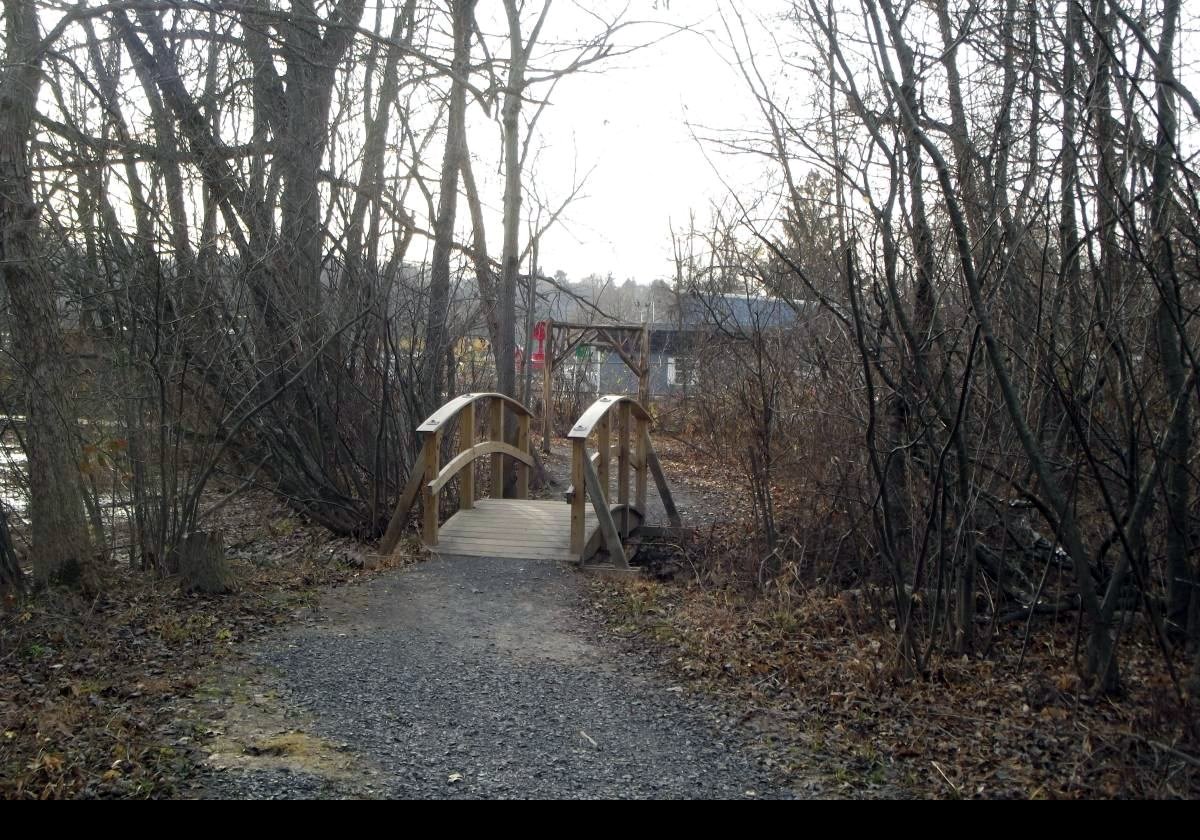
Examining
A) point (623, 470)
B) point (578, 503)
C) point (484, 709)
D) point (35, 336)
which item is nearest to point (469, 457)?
point (578, 503)

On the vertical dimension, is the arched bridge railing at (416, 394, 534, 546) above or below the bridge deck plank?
above

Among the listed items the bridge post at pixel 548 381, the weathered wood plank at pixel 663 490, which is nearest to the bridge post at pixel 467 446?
the weathered wood plank at pixel 663 490

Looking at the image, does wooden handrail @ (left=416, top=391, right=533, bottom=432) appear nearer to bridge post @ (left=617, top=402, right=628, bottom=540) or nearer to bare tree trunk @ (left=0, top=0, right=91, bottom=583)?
bridge post @ (left=617, top=402, right=628, bottom=540)

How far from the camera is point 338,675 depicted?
5.54m

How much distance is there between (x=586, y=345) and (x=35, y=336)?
1378 cm

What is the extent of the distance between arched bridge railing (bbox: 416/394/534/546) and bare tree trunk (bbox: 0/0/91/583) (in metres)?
2.54

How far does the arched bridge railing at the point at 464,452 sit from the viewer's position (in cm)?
870

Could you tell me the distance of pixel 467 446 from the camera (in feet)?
31.8

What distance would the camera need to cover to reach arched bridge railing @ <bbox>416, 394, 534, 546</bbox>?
870 centimetres

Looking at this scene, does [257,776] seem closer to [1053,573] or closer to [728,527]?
[1053,573]

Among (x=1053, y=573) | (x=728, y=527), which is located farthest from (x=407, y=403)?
(x=1053, y=573)

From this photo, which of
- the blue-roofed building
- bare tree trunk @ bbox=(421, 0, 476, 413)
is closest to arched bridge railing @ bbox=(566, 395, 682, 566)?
the blue-roofed building

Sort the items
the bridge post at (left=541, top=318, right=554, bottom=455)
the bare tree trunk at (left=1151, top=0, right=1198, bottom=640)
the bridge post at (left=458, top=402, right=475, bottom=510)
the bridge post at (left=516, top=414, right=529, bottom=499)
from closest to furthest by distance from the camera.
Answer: the bare tree trunk at (left=1151, top=0, right=1198, bottom=640)
the bridge post at (left=458, top=402, right=475, bottom=510)
the bridge post at (left=516, top=414, right=529, bottom=499)
the bridge post at (left=541, top=318, right=554, bottom=455)

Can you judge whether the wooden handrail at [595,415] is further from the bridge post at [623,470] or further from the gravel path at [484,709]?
the gravel path at [484,709]
